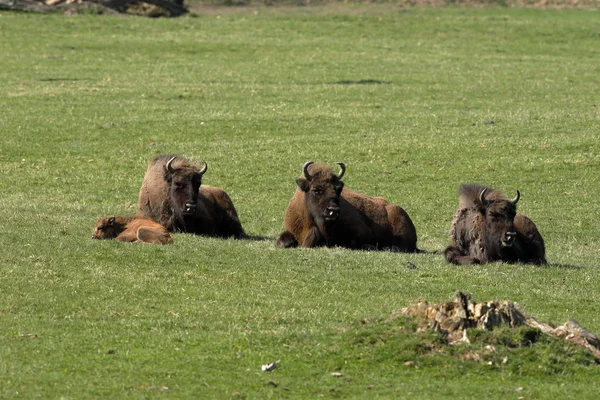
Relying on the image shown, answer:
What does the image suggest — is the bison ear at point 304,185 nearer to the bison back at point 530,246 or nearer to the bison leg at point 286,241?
the bison leg at point 286,241

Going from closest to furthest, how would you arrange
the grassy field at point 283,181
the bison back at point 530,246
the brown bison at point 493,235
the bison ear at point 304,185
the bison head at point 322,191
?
the grassy field at point 283,181 < the brown bison at point 493,235 < the bison back at point 530,246 < the bison head at point 322,191 < the bison ear at point 304,185

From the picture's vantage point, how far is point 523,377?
1330 centimetres

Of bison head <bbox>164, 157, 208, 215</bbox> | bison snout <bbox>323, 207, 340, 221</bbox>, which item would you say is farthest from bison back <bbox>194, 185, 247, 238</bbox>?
bison snout <bbox>323, 207, 340, 221</bbox>

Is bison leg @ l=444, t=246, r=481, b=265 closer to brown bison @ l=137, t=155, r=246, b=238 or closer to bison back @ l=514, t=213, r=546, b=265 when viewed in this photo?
bison back @ l=514, t=213, r=546, b=265

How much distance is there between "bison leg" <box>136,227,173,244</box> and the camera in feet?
67.3

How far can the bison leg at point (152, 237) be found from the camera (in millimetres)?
20516

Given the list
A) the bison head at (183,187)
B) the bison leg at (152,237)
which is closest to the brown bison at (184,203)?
the bison head at (183,187)

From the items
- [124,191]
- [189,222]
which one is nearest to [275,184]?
[124,191]

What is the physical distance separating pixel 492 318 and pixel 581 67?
38.2m

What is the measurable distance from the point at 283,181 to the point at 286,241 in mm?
8019

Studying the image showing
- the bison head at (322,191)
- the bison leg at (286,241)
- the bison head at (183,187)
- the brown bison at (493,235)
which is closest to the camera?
the brown bison at (493,235)

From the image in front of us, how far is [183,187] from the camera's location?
2378 centimetres

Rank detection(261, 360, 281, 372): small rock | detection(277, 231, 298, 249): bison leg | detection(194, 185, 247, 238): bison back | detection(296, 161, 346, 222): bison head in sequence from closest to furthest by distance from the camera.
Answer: detection(261, 360, 281, 372): small rock
detection(296, 161, 346, 222): bison head
detection(277, 231, 298, 249): bison leg
detection(194, 185, 247, 238): bison back

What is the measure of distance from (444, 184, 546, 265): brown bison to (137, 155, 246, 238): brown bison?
16.6 feet
